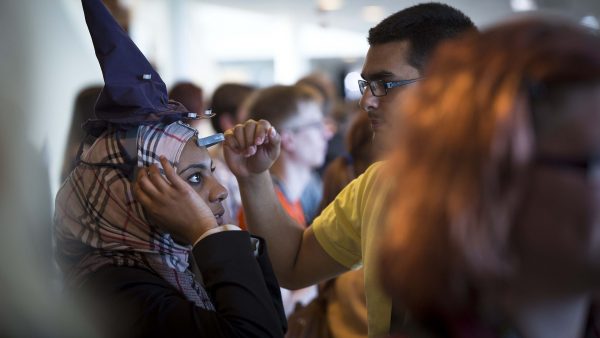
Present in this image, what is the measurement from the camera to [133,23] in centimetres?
509

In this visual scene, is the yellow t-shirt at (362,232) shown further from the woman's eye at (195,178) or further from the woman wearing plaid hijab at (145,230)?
the woman's eye at (195,178)

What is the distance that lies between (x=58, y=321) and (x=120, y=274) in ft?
0.84

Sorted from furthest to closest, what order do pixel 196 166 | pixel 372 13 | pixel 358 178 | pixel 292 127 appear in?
pixel 372 13 → pixel 292 127 → pixel 358 178 → pixel 196 166

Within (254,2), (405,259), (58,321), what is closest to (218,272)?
(58,321)

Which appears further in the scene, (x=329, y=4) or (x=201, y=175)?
(x=329, y=4)

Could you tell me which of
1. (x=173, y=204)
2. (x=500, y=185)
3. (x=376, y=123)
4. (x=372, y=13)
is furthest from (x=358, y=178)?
(x=372, y=13)

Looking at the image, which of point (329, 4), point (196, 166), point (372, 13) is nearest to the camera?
point (196, 166)

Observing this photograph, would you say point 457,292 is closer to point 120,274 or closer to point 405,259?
point 405,259

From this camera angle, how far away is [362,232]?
1.51 meters

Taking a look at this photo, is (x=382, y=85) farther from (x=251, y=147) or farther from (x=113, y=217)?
(x=113, y=217)

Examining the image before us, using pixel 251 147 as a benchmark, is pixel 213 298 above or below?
below

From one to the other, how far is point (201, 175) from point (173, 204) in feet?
0.53

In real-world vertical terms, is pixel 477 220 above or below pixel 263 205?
above

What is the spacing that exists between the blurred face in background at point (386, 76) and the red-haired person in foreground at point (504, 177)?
2.77ft
